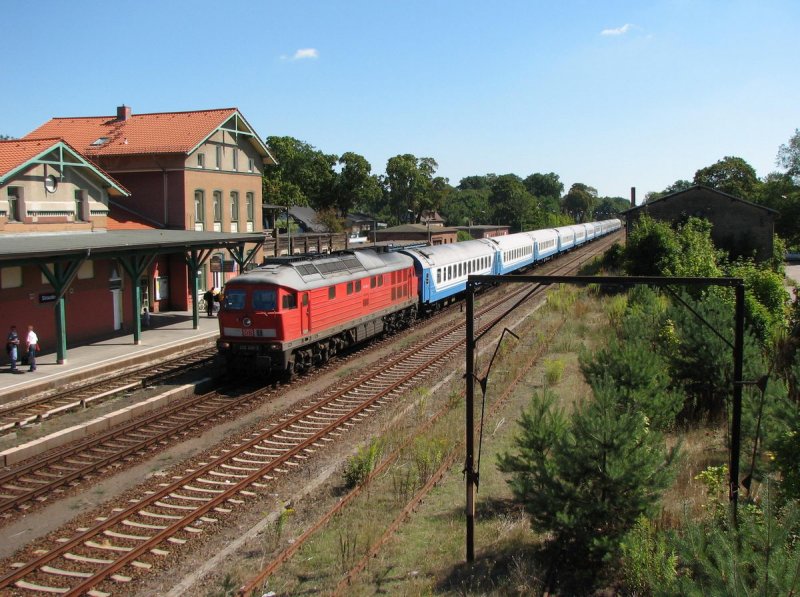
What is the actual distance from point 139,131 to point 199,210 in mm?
5270

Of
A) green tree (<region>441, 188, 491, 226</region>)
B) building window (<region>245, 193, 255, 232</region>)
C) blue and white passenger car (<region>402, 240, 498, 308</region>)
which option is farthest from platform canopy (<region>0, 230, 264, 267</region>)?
green tree (<region>441, 188, 491, 226</region>)

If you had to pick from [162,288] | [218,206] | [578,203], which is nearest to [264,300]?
[162,288]

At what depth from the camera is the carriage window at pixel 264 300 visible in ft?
60.0

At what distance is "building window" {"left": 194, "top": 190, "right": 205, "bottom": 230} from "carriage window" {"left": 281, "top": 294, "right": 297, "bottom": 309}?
16774 millimetres

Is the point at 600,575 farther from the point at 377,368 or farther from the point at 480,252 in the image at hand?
the point at 480,252

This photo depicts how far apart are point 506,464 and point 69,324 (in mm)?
19313

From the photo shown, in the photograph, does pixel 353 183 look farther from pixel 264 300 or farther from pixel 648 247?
pixel 264 300

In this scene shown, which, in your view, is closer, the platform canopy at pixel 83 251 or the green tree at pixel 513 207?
the platform canopy at pixel 83 251

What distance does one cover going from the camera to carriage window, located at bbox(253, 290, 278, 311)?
18.3 meters

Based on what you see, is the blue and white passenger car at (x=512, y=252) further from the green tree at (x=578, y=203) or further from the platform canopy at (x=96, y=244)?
the green tree at (x=578, y=203)

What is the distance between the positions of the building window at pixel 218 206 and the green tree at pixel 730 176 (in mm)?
71663

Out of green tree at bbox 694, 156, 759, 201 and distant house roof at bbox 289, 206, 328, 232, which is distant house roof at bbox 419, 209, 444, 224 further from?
green tree at bbox 694, 156, 759, 201

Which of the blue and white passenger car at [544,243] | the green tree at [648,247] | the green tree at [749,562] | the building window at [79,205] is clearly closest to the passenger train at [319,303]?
the green tree at [648,247]

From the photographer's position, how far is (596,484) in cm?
818
